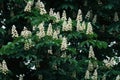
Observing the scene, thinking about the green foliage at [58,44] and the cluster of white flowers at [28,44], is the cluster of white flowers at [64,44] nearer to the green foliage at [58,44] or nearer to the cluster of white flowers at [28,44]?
the green foliage at [58,44]

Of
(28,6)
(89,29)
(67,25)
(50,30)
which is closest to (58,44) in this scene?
(50,30)

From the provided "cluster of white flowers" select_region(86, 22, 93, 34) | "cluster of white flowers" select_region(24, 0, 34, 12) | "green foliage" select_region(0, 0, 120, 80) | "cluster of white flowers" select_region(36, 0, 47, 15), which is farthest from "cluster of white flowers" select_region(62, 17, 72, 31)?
"cluster of white flowers" select_region(24, 0, 34, 12)

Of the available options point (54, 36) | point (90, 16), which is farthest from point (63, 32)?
point (90, 16)

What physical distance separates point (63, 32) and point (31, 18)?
0.97 m

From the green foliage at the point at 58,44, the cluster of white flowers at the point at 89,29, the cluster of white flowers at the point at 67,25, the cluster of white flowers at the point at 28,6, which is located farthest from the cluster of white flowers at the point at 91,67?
the cluster of white flowers at the point at 28,6

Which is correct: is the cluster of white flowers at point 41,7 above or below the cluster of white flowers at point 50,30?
above

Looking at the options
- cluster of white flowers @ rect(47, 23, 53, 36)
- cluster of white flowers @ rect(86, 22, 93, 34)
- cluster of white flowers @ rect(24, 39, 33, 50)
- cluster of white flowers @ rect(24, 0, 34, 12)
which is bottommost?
cluster of white flowers @ rect(24, 39, 33, 50)

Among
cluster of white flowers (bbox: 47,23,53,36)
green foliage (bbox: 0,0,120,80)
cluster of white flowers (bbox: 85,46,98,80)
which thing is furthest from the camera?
cluster of white flowers (bbox: 85,46,98,80)

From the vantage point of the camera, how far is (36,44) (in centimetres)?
992

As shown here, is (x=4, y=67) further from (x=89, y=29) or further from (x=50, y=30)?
(x=89, y=29)

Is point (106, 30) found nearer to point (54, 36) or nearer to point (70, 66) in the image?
point (70, 66)

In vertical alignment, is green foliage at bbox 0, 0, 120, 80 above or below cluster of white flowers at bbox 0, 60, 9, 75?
above

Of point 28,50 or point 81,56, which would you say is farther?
point 81,56

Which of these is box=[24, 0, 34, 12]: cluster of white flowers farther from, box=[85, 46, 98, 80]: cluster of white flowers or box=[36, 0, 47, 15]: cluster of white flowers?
box=[85, 46, 98, 80]: cluster of white flowers
